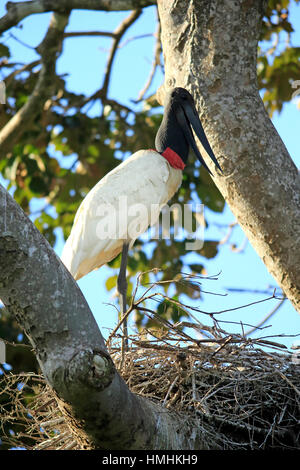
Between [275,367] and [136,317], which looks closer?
[275,367]

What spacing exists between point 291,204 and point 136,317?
2.71 meters

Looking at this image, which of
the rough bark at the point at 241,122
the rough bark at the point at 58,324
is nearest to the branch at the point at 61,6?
the rough bark at the point at 241,122

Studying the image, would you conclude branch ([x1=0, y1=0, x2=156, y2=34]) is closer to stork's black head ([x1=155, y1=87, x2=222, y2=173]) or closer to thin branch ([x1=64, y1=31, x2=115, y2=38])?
thin branch ([x1=64, y1=31, x2=115, y2=38])

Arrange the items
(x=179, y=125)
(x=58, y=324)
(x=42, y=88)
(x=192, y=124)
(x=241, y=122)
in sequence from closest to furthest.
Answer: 1. (x=58, y=324)
2. (x=241, y=122)
3. (x=192, y=124)
4. (x=179, y=125)
5. (x=42, y=88)

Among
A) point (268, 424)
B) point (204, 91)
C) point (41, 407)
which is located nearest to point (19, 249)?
point (41, 407)

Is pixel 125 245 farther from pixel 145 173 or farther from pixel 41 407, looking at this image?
pixel 41 407

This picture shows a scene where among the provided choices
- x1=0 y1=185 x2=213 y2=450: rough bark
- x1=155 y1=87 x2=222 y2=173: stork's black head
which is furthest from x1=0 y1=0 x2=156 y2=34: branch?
x1=0 y1=185 x2=213 y2=450: rough bark

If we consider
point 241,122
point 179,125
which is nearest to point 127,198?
point 179,125

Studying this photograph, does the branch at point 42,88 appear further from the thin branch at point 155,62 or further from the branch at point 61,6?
the thin branch at point 155,62

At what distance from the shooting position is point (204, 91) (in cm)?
325

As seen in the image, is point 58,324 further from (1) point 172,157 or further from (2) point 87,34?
(2) point 87,34

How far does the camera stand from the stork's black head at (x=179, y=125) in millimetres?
3806

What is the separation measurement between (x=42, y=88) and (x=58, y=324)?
3.15 meters

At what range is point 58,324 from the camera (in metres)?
2.07
